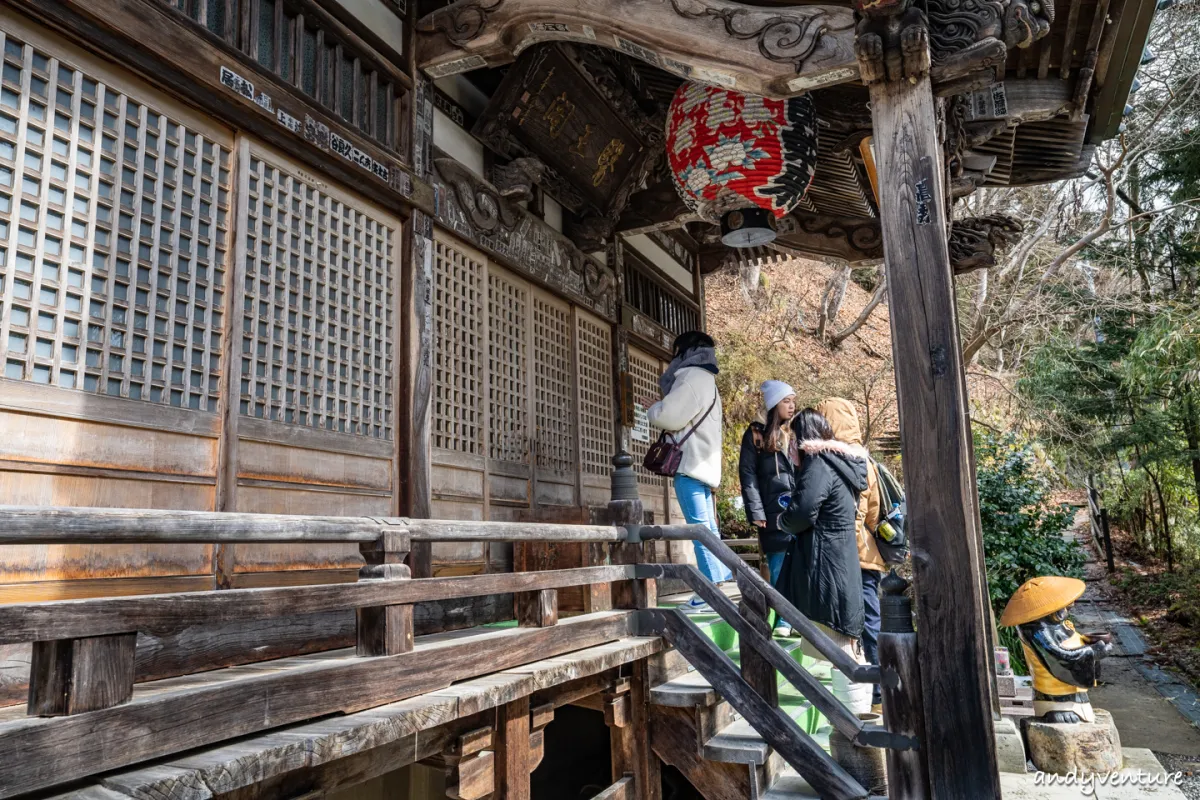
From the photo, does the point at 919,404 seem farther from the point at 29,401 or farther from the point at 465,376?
the point at 29,401

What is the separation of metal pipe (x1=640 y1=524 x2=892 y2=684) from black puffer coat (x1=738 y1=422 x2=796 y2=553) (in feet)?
3.22

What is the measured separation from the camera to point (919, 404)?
4.15 metres

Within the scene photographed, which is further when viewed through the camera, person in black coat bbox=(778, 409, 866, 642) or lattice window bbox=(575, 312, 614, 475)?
lattice window bbox=(575, 312, 614, 475)

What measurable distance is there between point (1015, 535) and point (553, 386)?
7.71m

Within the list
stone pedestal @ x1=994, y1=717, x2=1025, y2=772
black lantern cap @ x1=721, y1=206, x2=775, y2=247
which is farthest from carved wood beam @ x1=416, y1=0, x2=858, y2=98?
stone pedestal @ x1=994, y1=717, x2=1025, y2=772

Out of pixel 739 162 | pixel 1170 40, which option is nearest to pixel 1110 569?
pixel 1170 40

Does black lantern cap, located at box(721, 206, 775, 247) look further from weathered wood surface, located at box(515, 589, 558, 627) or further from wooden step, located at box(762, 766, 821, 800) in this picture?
wooden step, located at box(762, 766, 821, 800)

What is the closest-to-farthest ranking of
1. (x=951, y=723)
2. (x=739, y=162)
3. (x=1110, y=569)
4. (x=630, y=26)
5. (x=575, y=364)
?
(x=951, y=723)
(x=630, y=26)
(x=739, y=162)
(x=575, y=364)
(x=1110, y=569)

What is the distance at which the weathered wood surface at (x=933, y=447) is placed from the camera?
3873 millimetres

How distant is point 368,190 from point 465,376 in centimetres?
163

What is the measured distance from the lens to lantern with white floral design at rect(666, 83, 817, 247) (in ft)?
18.8

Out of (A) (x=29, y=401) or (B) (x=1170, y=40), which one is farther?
(B) (x=1170, y=40)

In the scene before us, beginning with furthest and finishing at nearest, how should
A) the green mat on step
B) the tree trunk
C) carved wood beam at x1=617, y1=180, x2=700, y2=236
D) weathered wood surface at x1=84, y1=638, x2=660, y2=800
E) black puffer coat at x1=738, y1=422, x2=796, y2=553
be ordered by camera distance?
the tree trunk < carved wood beam at x1=617, y1=180, x2=700, y2=236 < black puffer coat at x1=738, y1=422, x2=796, y2=553 < the green mat on step < weathered wood surface at x1=84, y1=638, x2=660, y2=800

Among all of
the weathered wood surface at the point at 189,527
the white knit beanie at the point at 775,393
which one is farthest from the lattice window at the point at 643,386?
the weathered wood surface at the point at 189,527
